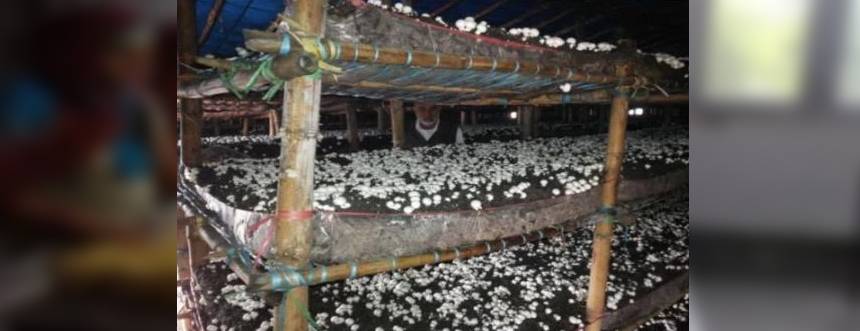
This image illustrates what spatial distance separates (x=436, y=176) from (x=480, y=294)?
4.08 feet

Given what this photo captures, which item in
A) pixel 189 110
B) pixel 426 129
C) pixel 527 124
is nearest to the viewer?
pixel 189 110

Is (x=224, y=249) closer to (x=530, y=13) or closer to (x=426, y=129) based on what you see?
(x=426, y=129)

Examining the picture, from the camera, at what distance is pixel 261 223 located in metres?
1.92

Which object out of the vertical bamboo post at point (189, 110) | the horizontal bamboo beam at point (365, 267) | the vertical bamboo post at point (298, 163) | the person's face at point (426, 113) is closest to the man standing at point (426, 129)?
the person's face at point (426, 113)

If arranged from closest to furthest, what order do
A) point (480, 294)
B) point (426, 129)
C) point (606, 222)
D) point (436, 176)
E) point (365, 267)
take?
point (365, 267), point (606, 222), point (436, 176), point (480, 294), point (426, 129)

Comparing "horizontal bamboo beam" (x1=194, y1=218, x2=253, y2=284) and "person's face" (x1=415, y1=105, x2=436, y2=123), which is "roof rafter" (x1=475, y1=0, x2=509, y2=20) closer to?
"person's face" (x1=415, y1=105, x2=436, y2=123)

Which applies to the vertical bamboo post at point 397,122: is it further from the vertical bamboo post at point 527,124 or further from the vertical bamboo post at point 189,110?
the vertical bamboo post at point 527,124

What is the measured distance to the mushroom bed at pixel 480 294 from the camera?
3363 mm

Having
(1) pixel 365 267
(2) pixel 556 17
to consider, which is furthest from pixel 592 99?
(2) pixel 556 17

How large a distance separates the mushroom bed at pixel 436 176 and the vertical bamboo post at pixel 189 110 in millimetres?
181

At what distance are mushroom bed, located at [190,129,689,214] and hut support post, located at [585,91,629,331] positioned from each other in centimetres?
40

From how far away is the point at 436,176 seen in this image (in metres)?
3.54

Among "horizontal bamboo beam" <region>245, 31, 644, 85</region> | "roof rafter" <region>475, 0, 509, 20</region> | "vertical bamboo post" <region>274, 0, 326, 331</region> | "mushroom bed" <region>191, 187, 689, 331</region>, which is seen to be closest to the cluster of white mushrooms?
"horizontal bamboo beam" <region>245, 31, 644, 85</region>
